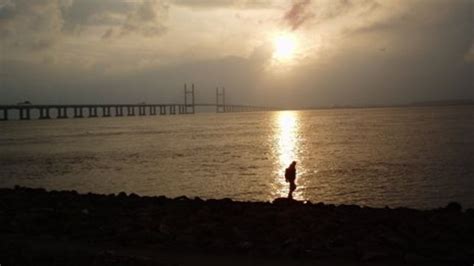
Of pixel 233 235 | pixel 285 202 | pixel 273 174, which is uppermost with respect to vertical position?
pixel 233 235

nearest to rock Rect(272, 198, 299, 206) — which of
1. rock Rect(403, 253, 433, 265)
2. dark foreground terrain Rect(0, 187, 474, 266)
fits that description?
dark foreground terrain Rect(0, 187, 474, 266)

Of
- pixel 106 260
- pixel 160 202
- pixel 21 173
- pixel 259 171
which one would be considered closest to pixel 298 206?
pixel 160 202

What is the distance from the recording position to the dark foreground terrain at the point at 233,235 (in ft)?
28.4

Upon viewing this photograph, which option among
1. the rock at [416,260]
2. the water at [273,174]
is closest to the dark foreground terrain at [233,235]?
the rock at [416,260]

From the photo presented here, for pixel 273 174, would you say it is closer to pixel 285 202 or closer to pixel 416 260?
pixel 285 202

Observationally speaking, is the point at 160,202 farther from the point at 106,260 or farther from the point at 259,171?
the point at 259,171

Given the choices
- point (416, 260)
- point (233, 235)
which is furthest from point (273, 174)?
point (416, 260)

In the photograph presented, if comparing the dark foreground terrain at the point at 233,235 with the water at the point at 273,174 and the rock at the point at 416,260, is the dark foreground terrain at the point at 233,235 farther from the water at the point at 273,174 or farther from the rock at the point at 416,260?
the water at the point at 273,174

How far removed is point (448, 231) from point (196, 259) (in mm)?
4926

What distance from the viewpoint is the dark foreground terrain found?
28.4 ft

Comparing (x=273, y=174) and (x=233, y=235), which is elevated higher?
(x=233, y=235)

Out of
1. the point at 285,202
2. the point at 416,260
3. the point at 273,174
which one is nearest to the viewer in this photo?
the point at 416,260

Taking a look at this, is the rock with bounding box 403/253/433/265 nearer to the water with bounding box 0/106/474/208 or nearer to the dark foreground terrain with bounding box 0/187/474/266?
the dark foreground terrain with bounding box 0/187/474/266

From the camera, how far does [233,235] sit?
405 inches
